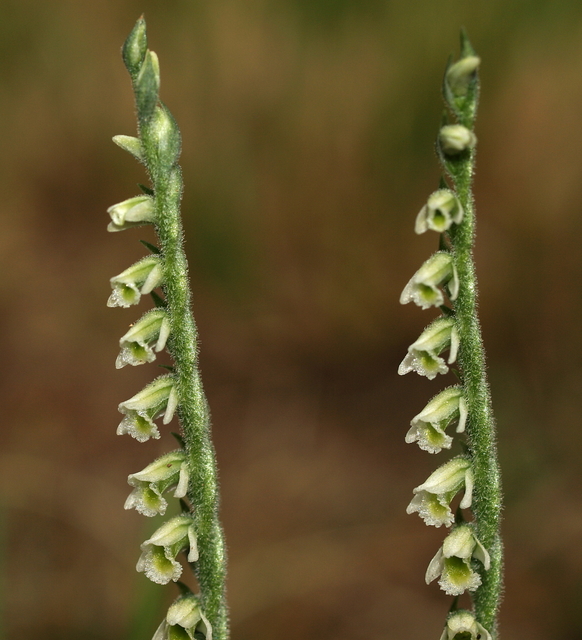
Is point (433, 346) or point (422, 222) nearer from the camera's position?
point (422, 222)

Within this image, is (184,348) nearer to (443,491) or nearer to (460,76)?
(443,491)

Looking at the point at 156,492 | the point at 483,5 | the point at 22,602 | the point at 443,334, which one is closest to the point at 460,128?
the point at 443,334

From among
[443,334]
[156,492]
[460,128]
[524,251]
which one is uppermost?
[524,251]

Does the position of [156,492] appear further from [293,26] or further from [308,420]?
[293,26]

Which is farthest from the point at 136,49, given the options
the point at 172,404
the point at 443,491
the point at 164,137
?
the point at 443,491

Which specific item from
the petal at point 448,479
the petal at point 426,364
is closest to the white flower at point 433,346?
the petal at point 426,364

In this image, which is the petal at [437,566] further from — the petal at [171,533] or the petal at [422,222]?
the petal at [422,222]

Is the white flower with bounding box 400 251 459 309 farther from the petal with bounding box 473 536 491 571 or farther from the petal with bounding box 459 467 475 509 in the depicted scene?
the petal with bounding box 473 536 491 571
